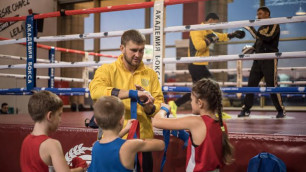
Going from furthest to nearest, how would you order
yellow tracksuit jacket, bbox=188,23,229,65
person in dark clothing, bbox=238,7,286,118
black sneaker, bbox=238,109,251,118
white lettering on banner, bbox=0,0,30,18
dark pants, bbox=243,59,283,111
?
white lettering on banner, bbox=0,0,30,18, black sneaker, bbox=238,109,251,118, yellow tracksuit jacket, bbox=188,23,229,65, dark pants, bbox=243,59,283,111, person in dark clothing, bbox=238,7,286,118

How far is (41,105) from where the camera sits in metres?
1.74

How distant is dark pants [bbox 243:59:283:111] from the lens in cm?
386

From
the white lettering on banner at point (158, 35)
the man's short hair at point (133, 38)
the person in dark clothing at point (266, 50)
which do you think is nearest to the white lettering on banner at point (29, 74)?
the white lettering on banner at point (158, 35)

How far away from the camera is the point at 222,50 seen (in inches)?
327

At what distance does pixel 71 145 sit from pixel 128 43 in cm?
118

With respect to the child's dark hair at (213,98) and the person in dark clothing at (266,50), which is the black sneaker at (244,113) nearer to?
the person in dark clothing at (266,50)

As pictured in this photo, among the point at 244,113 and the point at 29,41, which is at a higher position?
the point at 29,41

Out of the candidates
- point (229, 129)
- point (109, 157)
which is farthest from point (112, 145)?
point (229, 129)

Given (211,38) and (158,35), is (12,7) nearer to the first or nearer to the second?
(211,38)

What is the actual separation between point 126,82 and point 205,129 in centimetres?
59

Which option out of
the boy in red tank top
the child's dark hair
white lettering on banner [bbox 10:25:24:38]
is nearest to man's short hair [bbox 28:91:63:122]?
the boy in red tank top

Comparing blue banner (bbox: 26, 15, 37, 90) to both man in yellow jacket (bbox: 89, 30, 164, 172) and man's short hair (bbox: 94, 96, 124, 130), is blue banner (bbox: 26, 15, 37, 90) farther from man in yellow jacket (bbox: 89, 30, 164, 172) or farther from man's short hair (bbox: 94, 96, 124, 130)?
man's short hair (bbox: 94, 96, 124, 130)

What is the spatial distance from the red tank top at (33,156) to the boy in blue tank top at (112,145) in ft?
0.90

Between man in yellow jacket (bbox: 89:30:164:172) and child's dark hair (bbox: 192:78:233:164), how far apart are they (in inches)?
11.3
